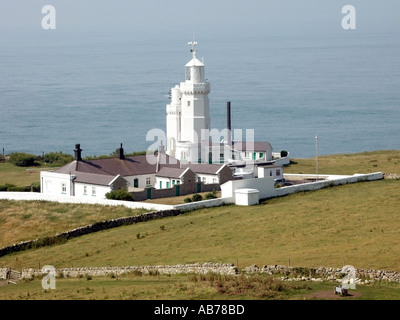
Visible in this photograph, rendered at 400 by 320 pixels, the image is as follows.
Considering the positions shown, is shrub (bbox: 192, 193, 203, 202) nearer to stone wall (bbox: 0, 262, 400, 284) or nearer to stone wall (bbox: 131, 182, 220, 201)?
stone wall (bbox: 131, 182, 220, 201)

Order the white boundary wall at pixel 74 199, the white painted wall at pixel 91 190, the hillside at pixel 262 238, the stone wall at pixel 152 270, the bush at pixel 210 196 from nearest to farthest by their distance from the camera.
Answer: the stone wall at pixel 152 270 < the hillside at pixel 262 238 < the white boundary wall at pixel 74 199 < the bush at pixel 210 196 < the white painted wall at pixel 91 190

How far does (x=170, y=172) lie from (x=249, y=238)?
18529 millimetres

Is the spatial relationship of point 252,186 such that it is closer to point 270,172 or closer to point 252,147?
point 270,172

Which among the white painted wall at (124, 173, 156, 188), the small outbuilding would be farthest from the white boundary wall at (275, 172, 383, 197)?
the white painted wall at (124, 173, 156, 188)

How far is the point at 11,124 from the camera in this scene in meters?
154

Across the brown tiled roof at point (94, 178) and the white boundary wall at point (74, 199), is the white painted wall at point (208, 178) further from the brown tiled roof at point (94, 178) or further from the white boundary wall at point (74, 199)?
the white boundary wall at point (74, 199)

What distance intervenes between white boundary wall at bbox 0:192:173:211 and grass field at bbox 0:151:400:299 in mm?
1224

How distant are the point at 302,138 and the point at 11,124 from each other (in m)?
50.0

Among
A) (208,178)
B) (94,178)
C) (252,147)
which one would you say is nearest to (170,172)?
(208,178)

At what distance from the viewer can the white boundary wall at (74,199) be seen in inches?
2106

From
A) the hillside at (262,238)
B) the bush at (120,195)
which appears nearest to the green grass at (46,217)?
the hillside at (262,238)

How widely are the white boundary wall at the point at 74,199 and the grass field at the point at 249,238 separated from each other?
1224 mm

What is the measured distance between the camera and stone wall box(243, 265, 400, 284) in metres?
32.4

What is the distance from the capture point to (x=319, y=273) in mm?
33500
